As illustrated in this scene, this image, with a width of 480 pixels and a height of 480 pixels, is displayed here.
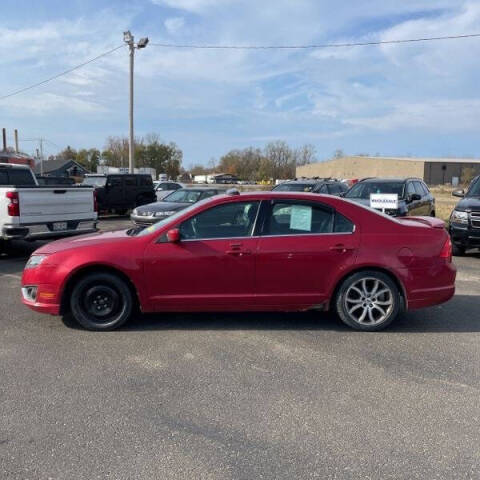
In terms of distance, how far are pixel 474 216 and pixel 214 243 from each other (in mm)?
6824

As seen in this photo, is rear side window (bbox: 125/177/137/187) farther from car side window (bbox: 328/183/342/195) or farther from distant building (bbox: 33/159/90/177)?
distant building (bbox: 33/159/90/177)

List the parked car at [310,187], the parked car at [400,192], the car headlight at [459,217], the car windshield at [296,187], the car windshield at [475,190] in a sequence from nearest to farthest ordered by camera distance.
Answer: the car headlight at [459,217] → the car windshield at [475,190] → the parked car at [400,192] → the parked car at [310,187] → the car windshield at [296,187]

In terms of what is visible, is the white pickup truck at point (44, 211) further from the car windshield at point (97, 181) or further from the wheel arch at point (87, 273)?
the car windshield at point (97, 181)

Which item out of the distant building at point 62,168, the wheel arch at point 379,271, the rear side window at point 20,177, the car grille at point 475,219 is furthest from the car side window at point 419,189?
the distant building at point 62,168

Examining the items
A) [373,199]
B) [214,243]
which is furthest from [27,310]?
[373,199]

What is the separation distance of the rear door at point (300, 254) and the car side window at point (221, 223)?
0.20 meters

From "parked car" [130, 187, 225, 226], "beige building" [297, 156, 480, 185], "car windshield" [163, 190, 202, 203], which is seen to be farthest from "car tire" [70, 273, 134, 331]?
"beige building" [297, 156, 480, 185]

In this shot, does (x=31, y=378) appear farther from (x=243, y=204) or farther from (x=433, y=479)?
(x=433, y=479)

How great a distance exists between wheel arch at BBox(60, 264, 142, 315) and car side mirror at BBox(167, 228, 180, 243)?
0.63 metres

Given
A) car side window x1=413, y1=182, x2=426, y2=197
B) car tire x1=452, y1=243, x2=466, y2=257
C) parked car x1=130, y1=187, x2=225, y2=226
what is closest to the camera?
car tire x1=452, y1=243, x2=466, y2=257

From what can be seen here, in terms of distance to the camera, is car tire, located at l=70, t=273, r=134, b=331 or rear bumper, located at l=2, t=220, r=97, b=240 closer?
car tire, located at l=70, t=273, r=134, b=331

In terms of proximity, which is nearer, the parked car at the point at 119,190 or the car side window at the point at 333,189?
the car side window at the point at 333,189

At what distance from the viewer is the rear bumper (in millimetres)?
8906

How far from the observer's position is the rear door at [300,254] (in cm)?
508
